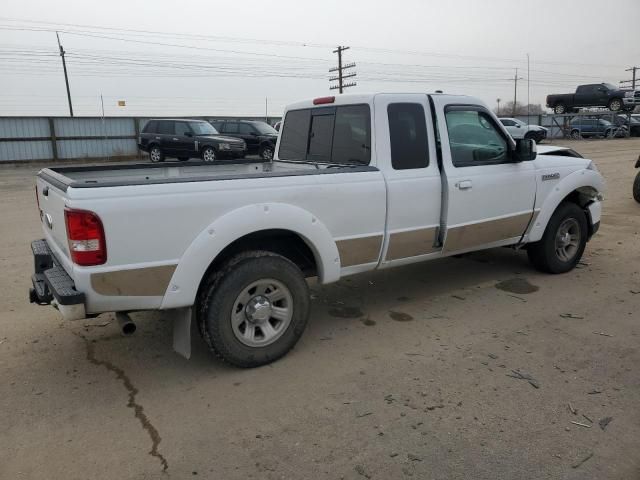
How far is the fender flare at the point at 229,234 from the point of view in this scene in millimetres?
3342

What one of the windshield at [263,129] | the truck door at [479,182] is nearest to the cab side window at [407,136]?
the truck door at [479,182]

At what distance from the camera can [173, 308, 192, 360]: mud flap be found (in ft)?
11.6

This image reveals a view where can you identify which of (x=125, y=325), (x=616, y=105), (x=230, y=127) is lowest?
(x=125, y=325)

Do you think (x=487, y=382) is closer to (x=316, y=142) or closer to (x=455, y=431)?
(x=455, y=431)

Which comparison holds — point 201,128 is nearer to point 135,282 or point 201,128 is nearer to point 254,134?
point 254,134

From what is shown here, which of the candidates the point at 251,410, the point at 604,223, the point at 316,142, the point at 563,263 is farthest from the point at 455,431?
the point at 604,223

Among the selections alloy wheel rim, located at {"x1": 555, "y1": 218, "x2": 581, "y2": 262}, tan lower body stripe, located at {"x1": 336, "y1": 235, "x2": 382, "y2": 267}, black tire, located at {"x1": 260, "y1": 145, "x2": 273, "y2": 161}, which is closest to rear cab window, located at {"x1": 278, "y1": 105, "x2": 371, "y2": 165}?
tan lower body stripe, located at {"x1": 336, "y1": 235, "x2": 382, "y2": 267}

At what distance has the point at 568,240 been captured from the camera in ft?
19.1

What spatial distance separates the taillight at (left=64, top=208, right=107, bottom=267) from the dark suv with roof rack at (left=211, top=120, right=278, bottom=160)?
1890 cm

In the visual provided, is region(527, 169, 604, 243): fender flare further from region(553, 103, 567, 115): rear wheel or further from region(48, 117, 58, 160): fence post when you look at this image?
region(553, 103, 567, 115): rear wheel

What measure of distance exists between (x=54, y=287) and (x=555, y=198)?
4.70 metres

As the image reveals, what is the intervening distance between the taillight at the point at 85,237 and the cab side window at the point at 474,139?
300cm

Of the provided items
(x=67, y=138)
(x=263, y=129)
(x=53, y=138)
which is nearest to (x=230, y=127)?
(x=263, y=129)

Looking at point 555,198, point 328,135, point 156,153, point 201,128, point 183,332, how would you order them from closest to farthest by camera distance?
point 183,332 < point 328,135 < point 555,198 < point 201,128 < point 156,153
